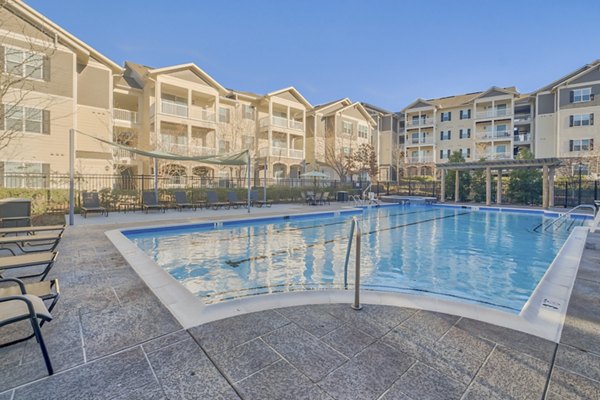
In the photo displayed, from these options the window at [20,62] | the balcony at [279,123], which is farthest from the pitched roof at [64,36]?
the balcony at [279,123]

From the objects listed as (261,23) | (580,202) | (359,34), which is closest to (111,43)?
(261,23)

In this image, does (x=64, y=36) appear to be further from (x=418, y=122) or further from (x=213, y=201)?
(x=418, y=122)

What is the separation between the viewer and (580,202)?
1758 cm

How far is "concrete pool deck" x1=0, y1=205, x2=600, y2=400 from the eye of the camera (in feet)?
6.75

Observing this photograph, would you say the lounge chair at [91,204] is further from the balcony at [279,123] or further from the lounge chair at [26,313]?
the balcony at [279,123]

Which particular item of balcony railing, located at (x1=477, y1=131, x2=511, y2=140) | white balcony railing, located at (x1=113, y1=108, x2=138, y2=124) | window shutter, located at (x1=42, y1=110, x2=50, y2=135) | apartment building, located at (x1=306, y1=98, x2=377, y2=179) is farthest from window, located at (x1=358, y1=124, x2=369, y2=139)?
window shutter, located at (x1=42, y1=110, x2=50, y2=135)

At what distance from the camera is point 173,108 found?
70.3 ft

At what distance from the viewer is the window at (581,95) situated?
90.2ft

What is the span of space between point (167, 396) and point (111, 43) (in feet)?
92.7

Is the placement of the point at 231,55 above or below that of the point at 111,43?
above

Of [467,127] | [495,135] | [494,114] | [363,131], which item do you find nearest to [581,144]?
[495,135]

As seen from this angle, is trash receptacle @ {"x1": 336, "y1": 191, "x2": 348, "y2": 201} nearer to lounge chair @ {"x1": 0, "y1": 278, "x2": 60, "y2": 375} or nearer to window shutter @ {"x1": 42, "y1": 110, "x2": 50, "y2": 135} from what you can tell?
window shutter @ {"x1": 42, "y1": 110, "x2": 50, "y2": 135}

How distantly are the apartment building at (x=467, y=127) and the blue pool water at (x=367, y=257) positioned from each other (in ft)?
86.1

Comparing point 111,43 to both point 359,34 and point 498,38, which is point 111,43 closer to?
point 359,34
